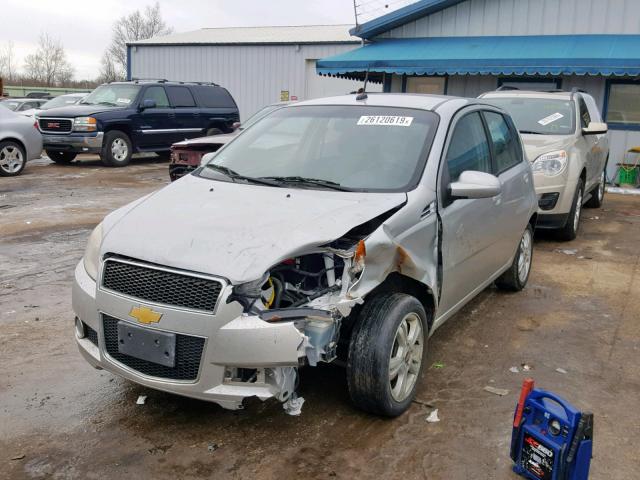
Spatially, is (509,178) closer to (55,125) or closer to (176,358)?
(176,358)

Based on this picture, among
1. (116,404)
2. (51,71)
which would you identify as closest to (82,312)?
(116,404)

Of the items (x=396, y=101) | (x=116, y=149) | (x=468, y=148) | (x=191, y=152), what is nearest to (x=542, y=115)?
(x=468, y=148)

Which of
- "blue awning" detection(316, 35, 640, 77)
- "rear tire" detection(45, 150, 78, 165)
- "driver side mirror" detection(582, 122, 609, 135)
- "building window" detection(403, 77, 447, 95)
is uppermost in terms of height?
"blue awning" detection(316, 35, 640, 77)

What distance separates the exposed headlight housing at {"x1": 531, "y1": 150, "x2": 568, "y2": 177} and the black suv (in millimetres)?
10383

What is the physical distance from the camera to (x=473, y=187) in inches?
158

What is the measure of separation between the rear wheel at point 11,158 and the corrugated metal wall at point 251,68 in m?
12.5

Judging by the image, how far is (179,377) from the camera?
3.14 meters

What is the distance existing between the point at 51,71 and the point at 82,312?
81.4 m

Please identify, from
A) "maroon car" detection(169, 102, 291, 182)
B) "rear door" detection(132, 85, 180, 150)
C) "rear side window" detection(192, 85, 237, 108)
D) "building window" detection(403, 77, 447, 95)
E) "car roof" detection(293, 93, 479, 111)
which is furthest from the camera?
"rear side window" detection(192, 85, 237, 108)

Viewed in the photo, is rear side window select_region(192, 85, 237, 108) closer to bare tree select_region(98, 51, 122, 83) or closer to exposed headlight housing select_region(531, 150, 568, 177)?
exposed headlight housing select_region(531, 150, 568, 177)

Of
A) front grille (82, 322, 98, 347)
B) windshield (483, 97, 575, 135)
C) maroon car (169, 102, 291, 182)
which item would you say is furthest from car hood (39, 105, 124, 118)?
front grille (82, 322, 98, 347)

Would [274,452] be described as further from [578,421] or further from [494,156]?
[494,156]

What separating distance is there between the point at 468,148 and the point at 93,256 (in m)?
2.60

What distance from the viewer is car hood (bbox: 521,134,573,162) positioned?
320 inches
